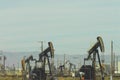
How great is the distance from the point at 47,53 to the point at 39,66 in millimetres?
3047

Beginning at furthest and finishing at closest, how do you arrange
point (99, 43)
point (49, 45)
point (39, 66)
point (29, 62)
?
point (29, 62), point (39, 66), point (49, 45), point (99, 43)

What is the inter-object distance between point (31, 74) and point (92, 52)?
9919mm

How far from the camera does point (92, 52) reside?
44.0 metres

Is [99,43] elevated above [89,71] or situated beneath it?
elevated above

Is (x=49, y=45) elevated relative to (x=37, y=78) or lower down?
elevated

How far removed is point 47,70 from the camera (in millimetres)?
52688

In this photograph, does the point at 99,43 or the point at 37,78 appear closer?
the point at 99,43

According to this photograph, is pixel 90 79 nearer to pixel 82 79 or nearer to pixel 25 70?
pixel 82 79

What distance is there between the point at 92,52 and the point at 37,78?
28.8 ft

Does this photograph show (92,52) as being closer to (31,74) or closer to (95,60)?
(95,60)

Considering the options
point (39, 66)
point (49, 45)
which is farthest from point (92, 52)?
point (39, 66)

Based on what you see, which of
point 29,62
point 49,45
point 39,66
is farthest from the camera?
point 29,62

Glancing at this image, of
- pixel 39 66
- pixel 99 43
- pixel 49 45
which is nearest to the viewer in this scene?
pixel 99 43

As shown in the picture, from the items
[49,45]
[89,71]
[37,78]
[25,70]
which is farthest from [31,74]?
[25,70]
